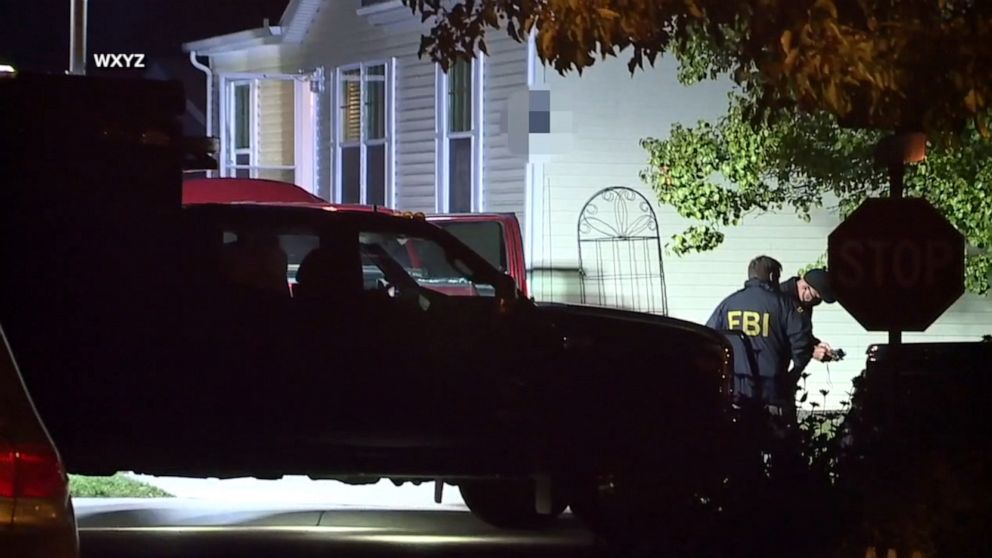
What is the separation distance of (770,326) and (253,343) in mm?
5426

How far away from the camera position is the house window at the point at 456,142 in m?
19.4

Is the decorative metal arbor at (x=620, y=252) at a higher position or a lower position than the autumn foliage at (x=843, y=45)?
lower

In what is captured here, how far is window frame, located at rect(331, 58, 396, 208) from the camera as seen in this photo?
20.6 meters

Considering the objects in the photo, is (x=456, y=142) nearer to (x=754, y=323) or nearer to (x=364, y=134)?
(x=364, y=134)

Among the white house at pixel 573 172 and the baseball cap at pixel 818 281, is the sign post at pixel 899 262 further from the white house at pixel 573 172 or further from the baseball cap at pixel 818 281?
the white house at pixel 573 172

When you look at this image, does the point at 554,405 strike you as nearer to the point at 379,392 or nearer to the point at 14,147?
the point at 379,392

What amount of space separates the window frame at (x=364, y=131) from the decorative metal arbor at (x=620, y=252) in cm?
342

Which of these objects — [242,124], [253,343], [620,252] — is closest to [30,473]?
[253,343]

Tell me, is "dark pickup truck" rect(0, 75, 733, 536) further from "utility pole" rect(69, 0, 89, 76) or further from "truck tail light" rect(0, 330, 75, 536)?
"utility pole" rect(69, 0, 89, 76)

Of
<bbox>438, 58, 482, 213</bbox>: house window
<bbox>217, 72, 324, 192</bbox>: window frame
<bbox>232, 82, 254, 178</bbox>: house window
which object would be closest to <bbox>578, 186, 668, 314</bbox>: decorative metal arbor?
<bbox>438, 58, 482, 213</bbox>: house window

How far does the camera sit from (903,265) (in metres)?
8.08

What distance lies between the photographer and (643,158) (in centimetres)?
1803

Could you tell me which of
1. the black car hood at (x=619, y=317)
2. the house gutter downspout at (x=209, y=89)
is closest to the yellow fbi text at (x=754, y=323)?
the black car hood at (x=619, y=317)

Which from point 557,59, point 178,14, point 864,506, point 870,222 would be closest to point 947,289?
point 870,222
